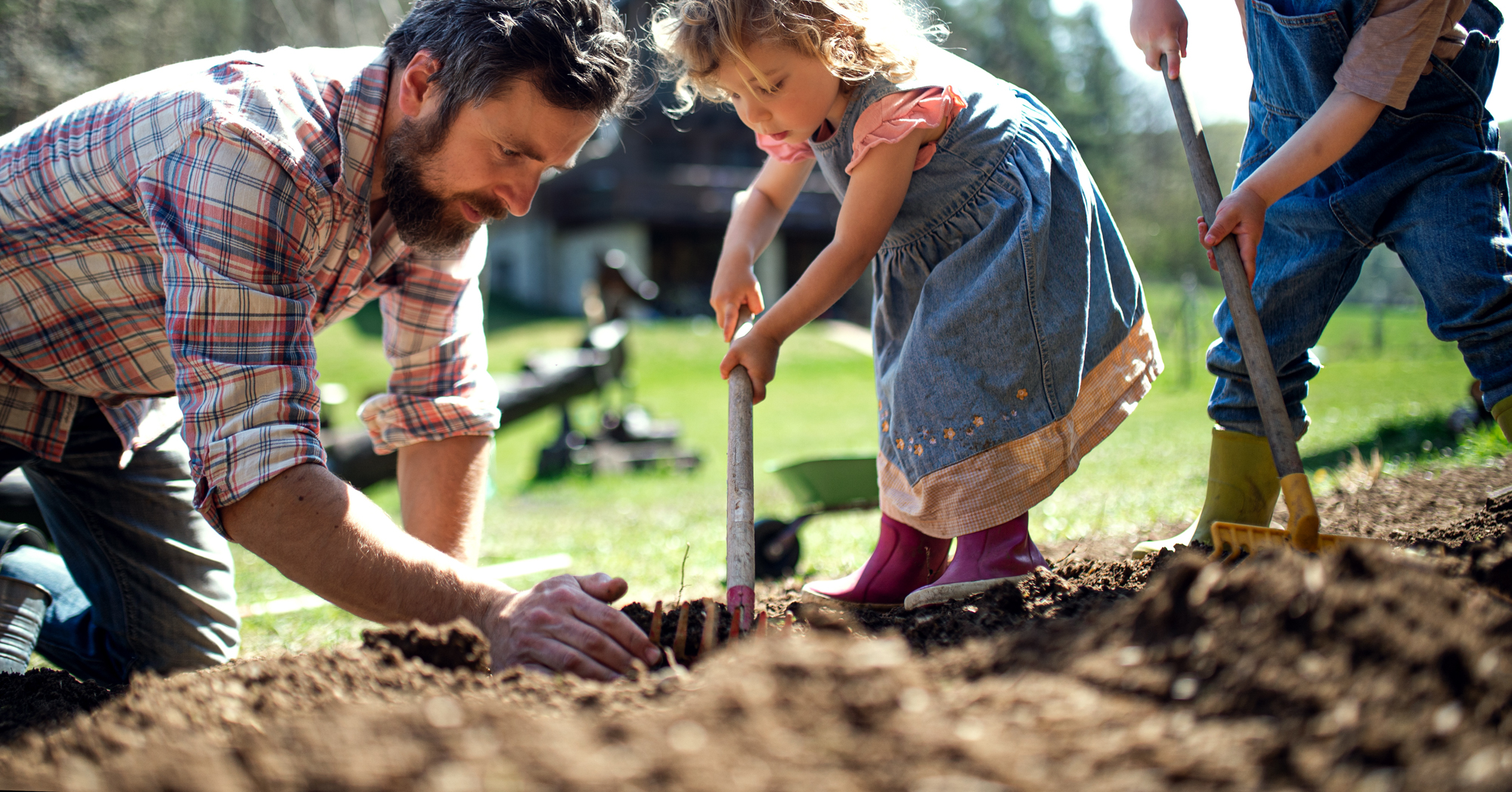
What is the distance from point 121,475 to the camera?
2770 mm

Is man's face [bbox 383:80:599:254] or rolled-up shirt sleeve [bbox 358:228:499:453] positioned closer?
man's face [bbox 383:80:599:254]

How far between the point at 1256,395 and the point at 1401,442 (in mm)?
3340

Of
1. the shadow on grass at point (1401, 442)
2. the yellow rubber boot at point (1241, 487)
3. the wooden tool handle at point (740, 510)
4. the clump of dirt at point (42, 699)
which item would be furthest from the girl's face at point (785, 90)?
the shadow on grass at point (1401, 442)

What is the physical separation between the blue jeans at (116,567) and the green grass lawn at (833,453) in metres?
0.27

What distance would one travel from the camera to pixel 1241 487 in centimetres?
253

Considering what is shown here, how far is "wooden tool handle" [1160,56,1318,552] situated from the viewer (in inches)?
76.0

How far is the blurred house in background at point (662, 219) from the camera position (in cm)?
2205

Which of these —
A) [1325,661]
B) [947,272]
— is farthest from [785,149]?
[1325,661]

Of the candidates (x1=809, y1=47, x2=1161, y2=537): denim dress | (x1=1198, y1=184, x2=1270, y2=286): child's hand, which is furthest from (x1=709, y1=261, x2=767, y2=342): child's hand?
(x1=1198, y1=184, x2=1270, y2=286): child's hand

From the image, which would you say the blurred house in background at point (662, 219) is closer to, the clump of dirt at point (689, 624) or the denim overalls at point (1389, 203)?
the denim overalls at point (1389, 203)

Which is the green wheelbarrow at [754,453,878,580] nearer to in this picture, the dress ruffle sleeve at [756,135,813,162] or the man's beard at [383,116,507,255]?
the dress ruffle sleeve at [756,135,813,162]

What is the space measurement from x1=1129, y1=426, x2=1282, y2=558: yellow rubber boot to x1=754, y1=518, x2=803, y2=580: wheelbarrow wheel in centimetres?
134

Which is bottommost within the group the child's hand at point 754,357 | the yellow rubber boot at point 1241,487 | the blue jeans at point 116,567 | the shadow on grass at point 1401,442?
the shadow on grass at point 1401,442

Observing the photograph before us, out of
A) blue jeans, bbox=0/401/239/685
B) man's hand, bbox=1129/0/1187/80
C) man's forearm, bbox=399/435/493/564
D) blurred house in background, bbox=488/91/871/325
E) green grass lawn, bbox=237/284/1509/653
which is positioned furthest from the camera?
blurred house in background, bbox=488/91/871/325
